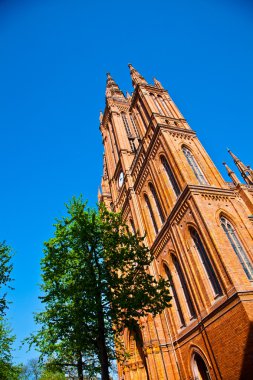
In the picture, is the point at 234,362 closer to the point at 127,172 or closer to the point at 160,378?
the point at 160,378

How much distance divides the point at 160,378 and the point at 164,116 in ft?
61.9

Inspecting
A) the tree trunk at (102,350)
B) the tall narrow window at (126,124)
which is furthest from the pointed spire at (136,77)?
the tree trunk at (102,350)

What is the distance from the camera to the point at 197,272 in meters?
15.9

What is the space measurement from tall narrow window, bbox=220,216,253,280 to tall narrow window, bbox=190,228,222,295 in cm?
151

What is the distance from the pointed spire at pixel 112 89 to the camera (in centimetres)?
4642

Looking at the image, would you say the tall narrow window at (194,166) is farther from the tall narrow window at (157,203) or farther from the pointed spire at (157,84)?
the pointed spire at (157,84)

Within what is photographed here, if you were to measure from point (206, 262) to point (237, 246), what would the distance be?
1859 millimetres

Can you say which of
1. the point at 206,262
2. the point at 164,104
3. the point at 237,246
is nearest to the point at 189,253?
the point at 206,262

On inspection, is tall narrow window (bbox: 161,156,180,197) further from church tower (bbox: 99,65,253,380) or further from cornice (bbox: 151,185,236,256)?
cornice (bbox: 151,185,236,256)

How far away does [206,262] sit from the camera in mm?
15688

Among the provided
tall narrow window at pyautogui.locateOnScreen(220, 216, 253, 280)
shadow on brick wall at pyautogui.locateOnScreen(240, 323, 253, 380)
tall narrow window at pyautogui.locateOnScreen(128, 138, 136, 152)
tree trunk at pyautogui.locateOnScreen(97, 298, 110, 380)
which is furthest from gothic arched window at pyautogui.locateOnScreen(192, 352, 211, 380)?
tall narrow window at pyautogui.locateOnScreen(128, 138, 136, 152)

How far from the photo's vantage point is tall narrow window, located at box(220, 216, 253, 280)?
14630mm

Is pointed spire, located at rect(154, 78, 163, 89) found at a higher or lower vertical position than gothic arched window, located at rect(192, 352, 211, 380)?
higher

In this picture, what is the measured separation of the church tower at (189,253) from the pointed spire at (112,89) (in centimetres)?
1889
